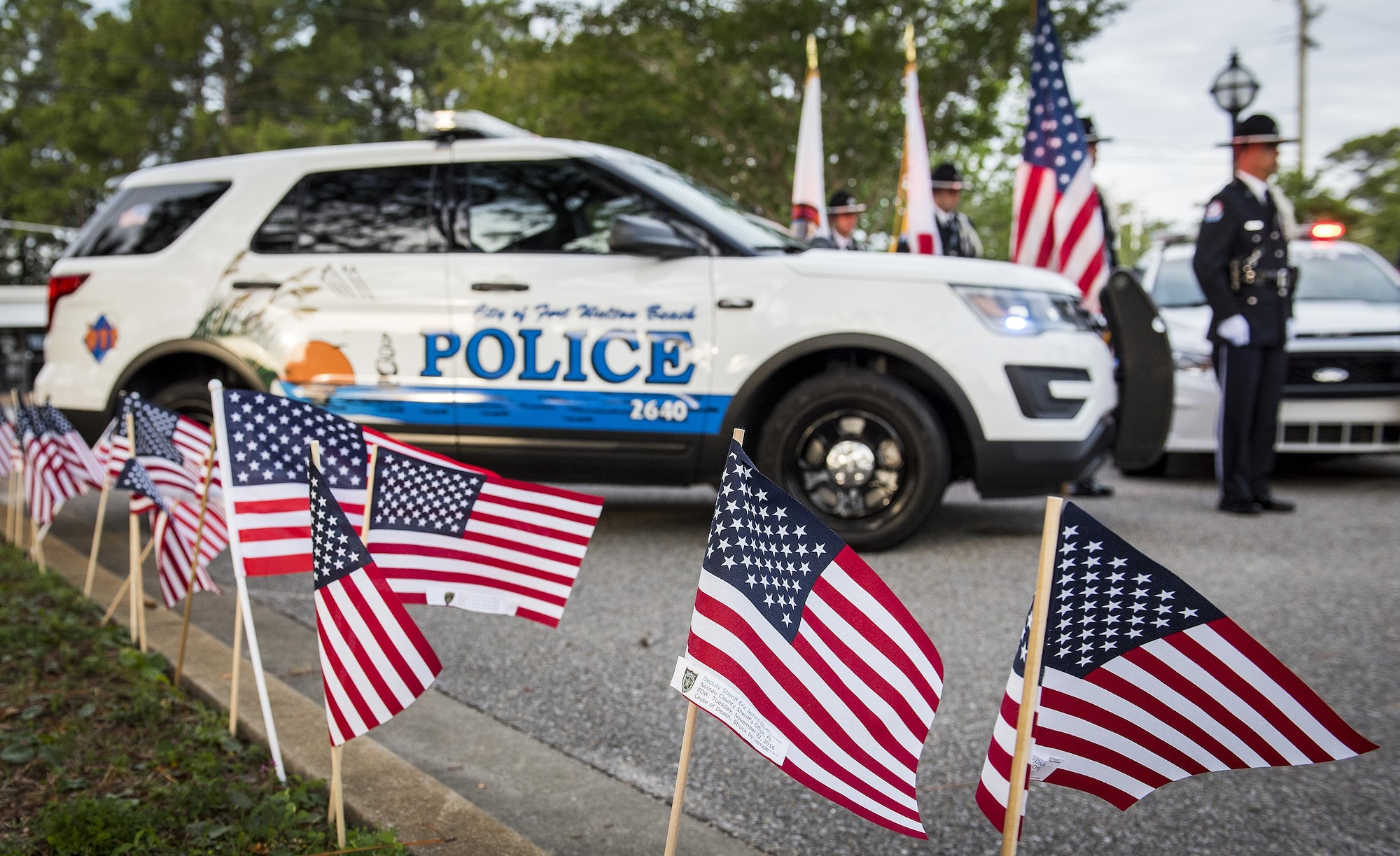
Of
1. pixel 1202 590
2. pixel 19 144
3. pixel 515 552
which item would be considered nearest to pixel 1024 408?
pixel 1202 590

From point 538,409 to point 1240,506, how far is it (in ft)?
13.0

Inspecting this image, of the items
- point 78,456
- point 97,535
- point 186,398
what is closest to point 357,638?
point 97,535

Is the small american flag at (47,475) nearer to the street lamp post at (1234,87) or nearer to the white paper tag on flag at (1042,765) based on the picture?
the white paper tag on flag at (1042,765)

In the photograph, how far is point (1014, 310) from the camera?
526cm

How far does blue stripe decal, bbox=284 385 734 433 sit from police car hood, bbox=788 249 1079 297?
726 mm

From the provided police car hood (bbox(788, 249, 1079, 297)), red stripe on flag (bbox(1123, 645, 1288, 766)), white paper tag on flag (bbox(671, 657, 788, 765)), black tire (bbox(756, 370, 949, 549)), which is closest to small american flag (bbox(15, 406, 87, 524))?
black tire (bbox(756, 370, 949, 549))

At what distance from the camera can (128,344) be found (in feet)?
19.5

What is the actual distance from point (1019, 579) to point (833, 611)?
3240 mm

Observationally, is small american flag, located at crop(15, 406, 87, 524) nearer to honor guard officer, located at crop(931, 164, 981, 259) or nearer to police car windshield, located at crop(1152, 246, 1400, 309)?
honor guard officer, located at crop(931, 164, 981, 259)

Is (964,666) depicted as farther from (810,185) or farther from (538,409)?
(810,185)

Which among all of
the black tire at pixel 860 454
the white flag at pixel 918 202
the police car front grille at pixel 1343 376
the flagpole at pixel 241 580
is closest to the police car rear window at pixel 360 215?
the black tire at pixel 860 454

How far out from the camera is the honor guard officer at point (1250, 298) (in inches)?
264

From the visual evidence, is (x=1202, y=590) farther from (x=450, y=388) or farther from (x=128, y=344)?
(x=128, y=344)

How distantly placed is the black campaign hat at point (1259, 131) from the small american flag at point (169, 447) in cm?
582
